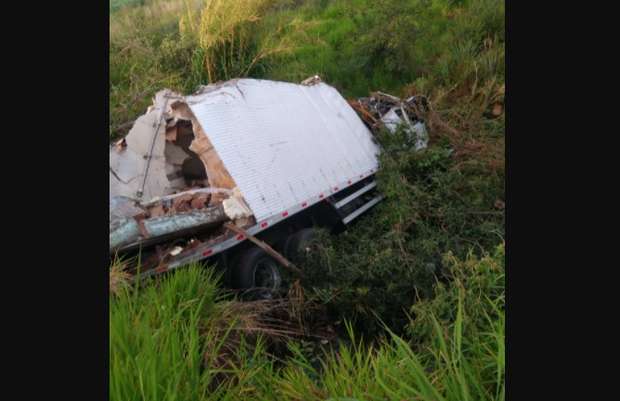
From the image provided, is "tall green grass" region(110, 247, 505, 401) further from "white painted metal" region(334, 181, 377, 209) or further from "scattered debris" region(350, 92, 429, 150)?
"scattered debris" region(350, 92, 429, 150)

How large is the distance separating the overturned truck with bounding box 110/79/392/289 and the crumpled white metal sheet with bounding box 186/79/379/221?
0.6 inches

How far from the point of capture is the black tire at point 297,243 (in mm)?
6121

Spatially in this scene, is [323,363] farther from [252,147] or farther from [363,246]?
[252,147]

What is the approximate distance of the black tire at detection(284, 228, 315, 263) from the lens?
6121 mm

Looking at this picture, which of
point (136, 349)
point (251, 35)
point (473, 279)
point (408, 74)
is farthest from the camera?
point (408, 74)

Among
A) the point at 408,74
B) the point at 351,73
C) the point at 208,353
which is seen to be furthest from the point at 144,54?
the point at 208,353

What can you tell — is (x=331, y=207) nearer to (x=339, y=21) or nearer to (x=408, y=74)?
(x=408, y=74)

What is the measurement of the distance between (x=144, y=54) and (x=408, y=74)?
21.7 ft

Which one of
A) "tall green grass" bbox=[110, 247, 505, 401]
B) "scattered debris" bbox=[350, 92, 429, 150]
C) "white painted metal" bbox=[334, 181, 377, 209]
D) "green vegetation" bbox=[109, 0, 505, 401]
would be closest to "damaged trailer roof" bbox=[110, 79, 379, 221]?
"white painted metal" bbox=[334, 181, 377, 209]

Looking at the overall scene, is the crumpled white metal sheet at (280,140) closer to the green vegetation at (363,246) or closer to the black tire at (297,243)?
the black tire at (297,243)

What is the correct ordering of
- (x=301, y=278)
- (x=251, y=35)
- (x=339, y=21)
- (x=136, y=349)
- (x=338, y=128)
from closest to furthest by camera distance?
1. (x=136, y=349)
2. (x=301, y=278)
3. (x=338, y=128)
4. (x=251, y=35)
5. (x=339, y=21)

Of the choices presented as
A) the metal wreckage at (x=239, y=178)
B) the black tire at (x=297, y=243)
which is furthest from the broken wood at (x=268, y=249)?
the black tire at (x=297, y=243)

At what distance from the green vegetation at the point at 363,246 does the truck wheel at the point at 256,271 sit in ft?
1.42

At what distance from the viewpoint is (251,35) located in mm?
11586
